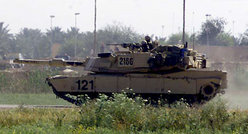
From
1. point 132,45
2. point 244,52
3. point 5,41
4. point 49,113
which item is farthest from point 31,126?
point 5,41

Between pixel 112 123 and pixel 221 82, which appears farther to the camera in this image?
pixel 221 82

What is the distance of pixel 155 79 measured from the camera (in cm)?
2345

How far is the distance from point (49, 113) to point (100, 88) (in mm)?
5128

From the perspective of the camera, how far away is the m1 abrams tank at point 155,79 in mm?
23344

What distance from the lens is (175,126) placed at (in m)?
15.8

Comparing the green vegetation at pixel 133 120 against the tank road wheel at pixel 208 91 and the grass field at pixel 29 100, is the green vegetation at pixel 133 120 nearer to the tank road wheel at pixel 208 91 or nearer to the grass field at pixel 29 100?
the tank road wheel at pixel 208 91

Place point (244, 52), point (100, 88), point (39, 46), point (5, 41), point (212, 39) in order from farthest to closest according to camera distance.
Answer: point (39, 46), point (5, 41), point (212, 39), point (244, 52), point (100, 88)

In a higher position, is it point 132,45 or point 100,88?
point 132,45

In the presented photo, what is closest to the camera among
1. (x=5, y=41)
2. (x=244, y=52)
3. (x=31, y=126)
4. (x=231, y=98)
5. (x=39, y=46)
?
(x=31, y=126)

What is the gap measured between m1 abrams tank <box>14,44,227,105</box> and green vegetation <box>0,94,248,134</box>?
6.12 meters

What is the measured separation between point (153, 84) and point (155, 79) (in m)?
0.22

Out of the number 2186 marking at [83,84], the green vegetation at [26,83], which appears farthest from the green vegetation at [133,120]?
the green vegetation at [26,83]

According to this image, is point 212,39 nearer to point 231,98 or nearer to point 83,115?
point 231,98

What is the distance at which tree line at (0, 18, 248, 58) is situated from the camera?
58469 mm
